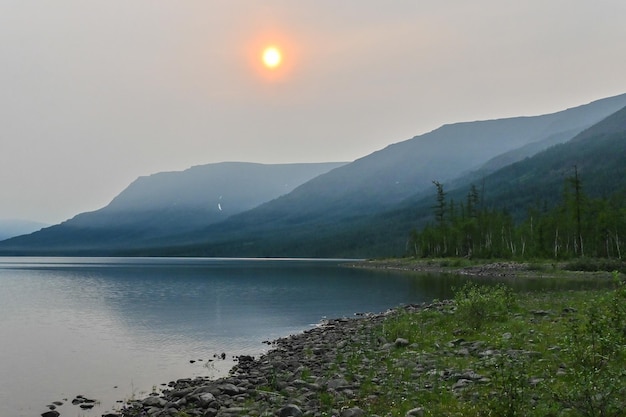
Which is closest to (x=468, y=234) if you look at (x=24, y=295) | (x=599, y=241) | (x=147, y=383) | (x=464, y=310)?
(x=599, y=241)

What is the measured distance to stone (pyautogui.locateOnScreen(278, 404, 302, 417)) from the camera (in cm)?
1767

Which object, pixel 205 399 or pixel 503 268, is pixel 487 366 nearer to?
pixel 205 399

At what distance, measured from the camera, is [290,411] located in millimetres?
17828

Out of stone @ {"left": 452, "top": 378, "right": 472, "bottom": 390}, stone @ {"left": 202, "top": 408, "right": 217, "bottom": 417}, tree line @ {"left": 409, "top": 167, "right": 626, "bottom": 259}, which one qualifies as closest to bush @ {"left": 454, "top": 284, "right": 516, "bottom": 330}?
stone @ {"left": 452, "top": 378, "right": 472, "bottom": 390}

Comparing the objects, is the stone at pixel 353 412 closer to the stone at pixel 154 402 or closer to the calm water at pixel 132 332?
the stone at pixel 154 402

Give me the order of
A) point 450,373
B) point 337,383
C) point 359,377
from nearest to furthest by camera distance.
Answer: point 450,373 → point 337,383 → point 359,377

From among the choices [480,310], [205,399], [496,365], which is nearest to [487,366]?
[496,365]

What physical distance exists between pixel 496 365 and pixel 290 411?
710cm

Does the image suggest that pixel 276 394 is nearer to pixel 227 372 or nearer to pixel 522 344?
pixel 227 372

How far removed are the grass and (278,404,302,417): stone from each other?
1086 mm

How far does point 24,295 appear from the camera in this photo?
87312 millimetres

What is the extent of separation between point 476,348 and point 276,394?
10.1 m

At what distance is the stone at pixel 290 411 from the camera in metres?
17.7

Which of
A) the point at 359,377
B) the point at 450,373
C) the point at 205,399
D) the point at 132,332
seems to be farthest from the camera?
the point at 132,332
